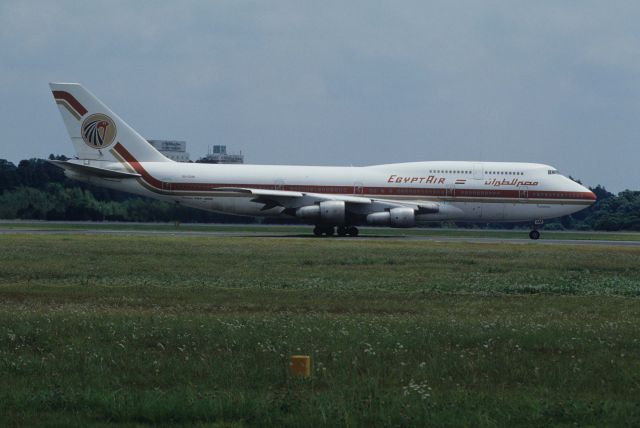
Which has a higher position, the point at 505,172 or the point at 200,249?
the point at 505,172

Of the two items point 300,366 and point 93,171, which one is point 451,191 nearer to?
point 93,171

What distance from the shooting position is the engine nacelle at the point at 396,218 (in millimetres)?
56094

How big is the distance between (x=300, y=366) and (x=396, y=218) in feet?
146

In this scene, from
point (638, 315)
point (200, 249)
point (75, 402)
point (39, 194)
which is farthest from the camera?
point (39, 194)

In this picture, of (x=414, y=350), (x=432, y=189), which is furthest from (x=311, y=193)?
(x=414, y=350)

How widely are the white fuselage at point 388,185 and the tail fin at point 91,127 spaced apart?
0.83 metres

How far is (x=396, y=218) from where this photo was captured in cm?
5609

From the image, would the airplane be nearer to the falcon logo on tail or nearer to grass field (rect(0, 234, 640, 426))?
the falcon logo on tail

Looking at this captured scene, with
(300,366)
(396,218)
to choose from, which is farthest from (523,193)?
(300,366)

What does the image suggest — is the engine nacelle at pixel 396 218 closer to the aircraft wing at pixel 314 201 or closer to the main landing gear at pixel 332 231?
the aircraft wing at pixel 314 201

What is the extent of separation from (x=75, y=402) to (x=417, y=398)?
3654 millimetres

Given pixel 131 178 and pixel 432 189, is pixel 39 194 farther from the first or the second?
pixel 432 189

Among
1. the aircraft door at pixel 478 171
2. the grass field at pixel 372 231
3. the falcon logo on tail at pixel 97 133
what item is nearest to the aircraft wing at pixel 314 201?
the aircraft door at pixel 478 171

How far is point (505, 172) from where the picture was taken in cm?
5922
